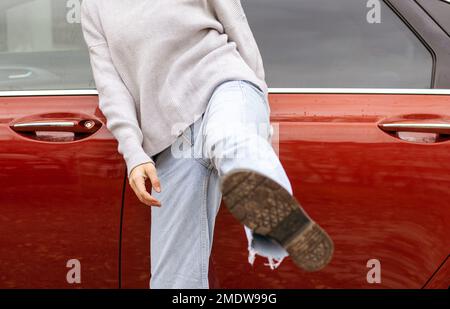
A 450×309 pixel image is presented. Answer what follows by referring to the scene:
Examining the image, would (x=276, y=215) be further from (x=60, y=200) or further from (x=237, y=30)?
(x=60, y=200)

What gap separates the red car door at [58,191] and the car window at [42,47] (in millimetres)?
44

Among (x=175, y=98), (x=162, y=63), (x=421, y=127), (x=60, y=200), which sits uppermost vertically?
(x=162, y=63)

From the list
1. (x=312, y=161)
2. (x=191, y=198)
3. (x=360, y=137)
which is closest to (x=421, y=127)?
(x=360, y=137)

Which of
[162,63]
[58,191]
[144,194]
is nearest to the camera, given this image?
[144,194]

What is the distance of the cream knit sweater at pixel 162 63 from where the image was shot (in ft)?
6.73

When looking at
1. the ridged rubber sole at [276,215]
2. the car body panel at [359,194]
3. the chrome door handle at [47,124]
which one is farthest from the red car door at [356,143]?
the ridged rubber sole at [276,215]

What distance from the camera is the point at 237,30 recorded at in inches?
84.1

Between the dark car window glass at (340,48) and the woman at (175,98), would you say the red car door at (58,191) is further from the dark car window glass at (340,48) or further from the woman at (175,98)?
the dark car window glass at (340,48)

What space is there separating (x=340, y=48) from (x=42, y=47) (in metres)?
1.05

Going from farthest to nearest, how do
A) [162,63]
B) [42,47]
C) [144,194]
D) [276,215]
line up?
[42,47]
[162,63]
[144,194]
[276,215]

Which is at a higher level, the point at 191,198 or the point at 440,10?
the point at 440,10

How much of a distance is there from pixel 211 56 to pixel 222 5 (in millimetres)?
174

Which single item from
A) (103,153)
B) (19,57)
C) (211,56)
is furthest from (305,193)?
(19,57)

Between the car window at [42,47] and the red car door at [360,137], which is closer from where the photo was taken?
the red car door at [360,137]
